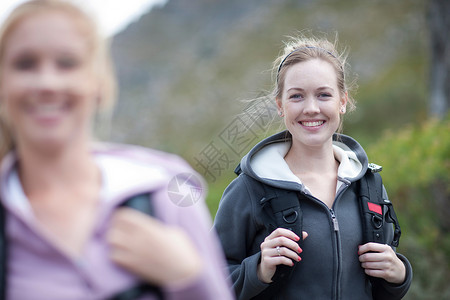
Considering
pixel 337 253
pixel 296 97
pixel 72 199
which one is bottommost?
pixel 72 199

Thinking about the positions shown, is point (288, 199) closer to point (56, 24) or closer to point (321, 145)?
point (321, 145)

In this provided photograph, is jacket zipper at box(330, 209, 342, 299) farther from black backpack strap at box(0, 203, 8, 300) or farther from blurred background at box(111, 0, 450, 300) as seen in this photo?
black backpack strap at box(0, 203, 8, 300)

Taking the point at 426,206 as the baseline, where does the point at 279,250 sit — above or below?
below

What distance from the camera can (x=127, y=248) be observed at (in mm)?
1241

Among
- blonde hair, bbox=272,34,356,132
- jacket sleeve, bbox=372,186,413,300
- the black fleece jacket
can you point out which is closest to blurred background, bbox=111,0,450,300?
blonde hair, bbox=272,34,356,132

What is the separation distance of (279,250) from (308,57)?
0.98 metres

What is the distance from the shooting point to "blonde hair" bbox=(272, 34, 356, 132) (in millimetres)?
2598

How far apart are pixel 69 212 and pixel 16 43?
440 millimetres

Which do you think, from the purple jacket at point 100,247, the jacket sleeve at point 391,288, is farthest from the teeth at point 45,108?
the jacket sleeve at point 391,288

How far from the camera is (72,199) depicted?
1335 mm

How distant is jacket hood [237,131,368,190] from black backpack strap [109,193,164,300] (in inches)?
47.1

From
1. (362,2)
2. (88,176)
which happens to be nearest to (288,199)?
(88,176)

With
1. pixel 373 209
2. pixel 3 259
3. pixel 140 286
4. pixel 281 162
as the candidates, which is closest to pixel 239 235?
pixel 281 162

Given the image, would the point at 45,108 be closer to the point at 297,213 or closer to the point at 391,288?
the point at 297,213
